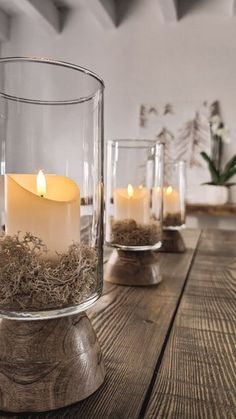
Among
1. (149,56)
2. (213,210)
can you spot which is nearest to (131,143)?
(213,210)

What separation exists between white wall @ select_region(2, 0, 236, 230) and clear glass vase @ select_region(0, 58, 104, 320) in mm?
2928

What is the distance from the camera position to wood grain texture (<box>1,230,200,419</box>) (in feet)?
1.06

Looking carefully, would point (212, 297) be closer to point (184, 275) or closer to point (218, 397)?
point (184, 275)

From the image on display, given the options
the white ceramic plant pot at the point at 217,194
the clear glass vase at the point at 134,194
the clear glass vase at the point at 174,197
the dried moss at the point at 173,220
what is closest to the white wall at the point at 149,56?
the white ceramic plant pot at the point at 217,194

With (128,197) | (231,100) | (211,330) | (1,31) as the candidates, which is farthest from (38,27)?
(211,330)

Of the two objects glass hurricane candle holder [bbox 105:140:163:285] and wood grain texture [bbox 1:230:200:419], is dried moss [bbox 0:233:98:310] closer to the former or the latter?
wood grain texture [bbox 1:230:200:419]

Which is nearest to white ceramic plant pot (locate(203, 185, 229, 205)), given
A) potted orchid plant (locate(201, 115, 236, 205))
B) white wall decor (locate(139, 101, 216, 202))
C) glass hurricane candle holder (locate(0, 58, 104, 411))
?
potted orchid plant (locate(201, 115, 236, 205))

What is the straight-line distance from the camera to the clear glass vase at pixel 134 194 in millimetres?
713

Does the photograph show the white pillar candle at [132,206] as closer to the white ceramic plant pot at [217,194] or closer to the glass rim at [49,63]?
the glass rim at [49,63]

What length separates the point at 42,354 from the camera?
0.34 m

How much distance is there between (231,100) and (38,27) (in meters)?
1.78

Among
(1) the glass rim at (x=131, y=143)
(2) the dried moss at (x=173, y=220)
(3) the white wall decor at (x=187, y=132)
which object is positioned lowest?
(2) the dried moss at (x=173, y=220)

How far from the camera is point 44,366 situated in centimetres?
34

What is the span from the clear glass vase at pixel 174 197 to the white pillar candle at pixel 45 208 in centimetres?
72
